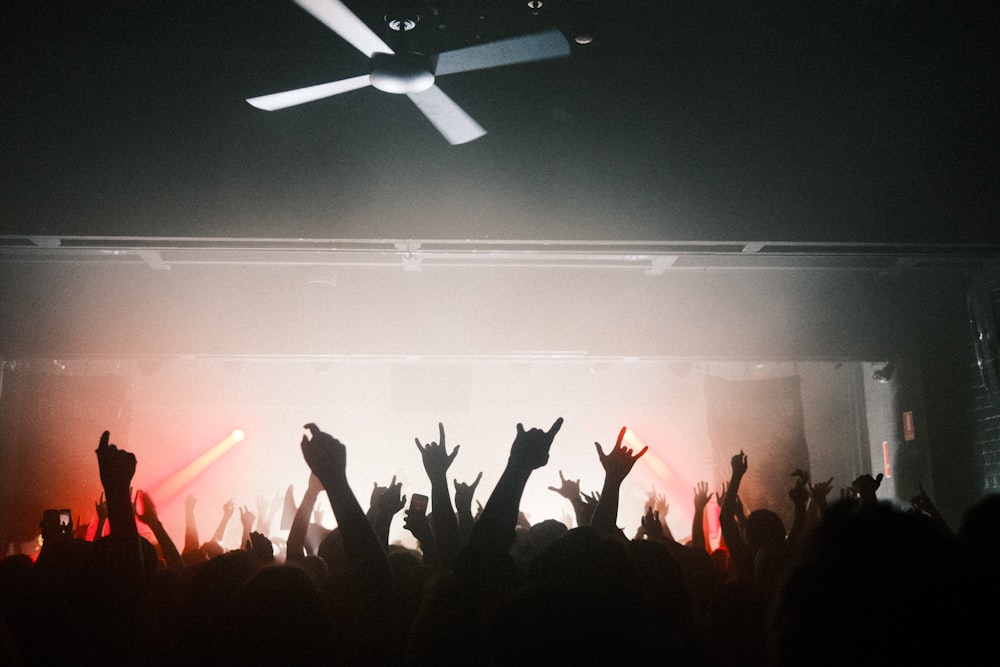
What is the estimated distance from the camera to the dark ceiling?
3918mm

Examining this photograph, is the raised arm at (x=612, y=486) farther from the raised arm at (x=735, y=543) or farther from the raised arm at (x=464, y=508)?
the raised arm at (x=735, y=543)

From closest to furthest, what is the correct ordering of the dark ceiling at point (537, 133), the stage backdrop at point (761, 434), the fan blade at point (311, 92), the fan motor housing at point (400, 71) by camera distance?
1. the fan blade at point (311, 92)
2. the fan motor housing at point (400, 71)
3. the dark ceiling at point (537, 133)
4. the stage backdrop at point (761, 434)

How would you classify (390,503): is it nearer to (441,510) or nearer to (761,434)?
(441,510)

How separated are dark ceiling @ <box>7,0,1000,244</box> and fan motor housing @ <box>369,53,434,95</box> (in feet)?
1.18

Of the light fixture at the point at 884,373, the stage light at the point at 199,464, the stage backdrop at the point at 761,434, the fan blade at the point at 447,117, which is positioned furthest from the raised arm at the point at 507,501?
the stage light at the point at 199,464

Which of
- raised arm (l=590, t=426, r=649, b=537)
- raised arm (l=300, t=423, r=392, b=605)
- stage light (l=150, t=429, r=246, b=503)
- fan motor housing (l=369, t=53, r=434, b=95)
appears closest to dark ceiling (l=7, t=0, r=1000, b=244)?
fan motor housing (l=369, t=53, r=434, b=95)

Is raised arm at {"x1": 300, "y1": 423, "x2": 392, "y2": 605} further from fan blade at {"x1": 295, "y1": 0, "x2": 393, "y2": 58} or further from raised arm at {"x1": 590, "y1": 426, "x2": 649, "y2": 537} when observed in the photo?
fan blade at {"x1": 295, "y1": 0, "x2": 393, "y2": 58}

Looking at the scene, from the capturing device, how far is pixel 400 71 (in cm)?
360

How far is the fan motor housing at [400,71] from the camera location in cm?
356

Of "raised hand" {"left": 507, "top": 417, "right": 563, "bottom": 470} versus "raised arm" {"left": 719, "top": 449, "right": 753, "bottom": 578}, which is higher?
"raised hand" {"left": 507, "top": 417, "right": 563, "bottom": 470}

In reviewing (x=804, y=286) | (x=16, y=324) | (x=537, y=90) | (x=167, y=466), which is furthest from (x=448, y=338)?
(x=167, y=466)

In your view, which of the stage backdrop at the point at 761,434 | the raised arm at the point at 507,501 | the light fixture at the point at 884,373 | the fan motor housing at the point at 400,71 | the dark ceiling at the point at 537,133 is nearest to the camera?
the raised arm at the point at 507,501

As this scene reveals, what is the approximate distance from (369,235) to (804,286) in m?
3.85

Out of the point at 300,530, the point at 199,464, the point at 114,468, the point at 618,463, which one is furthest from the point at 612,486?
the point at 199,464
